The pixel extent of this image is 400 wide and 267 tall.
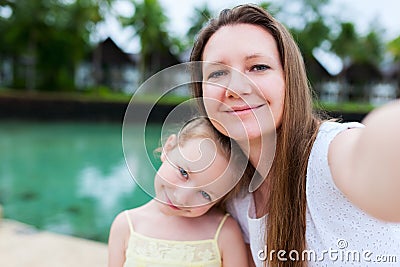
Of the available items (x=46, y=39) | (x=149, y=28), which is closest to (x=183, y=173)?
(x=46, y=39)

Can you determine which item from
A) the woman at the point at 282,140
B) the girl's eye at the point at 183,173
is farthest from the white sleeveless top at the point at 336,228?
the girl's eye at the point at 183,173

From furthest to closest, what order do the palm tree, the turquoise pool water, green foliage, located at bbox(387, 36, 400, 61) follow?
green foliage, located at bbox(387, 36, 400, 61) → the palm tree → the turquoise pool water

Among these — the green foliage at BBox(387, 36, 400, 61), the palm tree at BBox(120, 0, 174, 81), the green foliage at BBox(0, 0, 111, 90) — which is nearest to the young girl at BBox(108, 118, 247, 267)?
the green foliage at BBox(0, 0, 111, 90)

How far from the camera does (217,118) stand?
788 millimetres

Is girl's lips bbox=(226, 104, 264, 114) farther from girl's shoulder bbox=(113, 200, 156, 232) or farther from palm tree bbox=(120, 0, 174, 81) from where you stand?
palm tree bbox=(120, 0, 174, 81)

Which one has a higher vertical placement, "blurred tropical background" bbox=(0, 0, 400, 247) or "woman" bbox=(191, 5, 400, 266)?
"woman" bbox=(191, 5, 400, 266)

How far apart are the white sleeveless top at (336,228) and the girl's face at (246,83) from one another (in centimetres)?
10

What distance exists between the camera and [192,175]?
0.84 m

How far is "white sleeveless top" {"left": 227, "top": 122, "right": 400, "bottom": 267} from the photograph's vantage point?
666 mm

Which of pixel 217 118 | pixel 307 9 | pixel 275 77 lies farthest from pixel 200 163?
pixel 307 9

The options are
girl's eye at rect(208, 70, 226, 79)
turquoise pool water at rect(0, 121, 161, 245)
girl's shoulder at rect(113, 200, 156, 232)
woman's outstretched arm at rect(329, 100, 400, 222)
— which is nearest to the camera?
woman's outstretched arm at rect(329, 100, 400, 222)

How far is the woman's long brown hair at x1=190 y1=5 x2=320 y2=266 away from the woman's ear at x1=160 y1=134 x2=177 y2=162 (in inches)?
8.1

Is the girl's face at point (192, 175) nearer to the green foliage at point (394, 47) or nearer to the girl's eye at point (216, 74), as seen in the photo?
the girl's eye at point (216, 74)

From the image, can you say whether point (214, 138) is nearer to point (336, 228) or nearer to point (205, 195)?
point (205, 195)
